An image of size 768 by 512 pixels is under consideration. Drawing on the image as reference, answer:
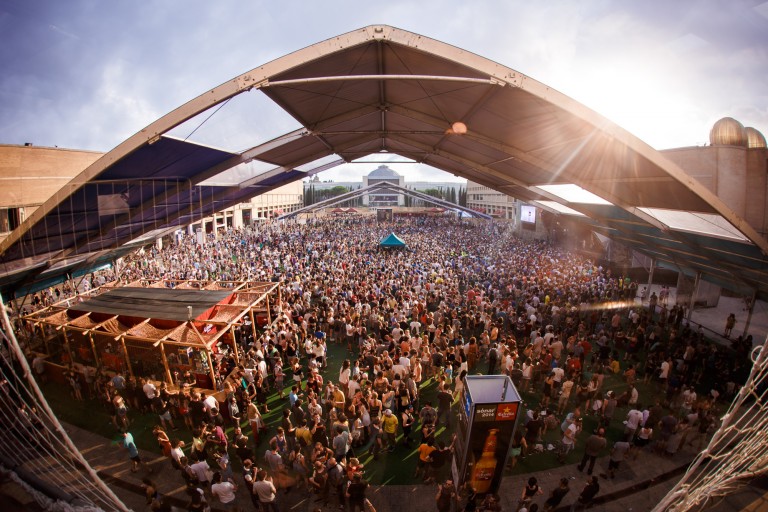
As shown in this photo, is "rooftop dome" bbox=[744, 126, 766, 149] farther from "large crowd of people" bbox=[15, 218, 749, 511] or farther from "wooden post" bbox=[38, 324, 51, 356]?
"wooden post" bbox=[38, 324, 51, 356]

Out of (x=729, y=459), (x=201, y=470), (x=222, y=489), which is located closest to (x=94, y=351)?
(x=201, y=470)

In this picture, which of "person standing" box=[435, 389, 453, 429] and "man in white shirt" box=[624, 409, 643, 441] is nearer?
"man in white shirt" box=[624, 409, 643, 441]

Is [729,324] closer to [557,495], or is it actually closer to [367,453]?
[557,495]

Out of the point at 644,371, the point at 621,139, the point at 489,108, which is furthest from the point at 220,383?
the point at 644,371

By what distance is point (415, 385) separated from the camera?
28.3ft

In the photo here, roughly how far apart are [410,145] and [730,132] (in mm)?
12601

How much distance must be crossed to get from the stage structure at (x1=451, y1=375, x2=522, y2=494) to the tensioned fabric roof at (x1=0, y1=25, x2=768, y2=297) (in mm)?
5163

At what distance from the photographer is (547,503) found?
5.77 m

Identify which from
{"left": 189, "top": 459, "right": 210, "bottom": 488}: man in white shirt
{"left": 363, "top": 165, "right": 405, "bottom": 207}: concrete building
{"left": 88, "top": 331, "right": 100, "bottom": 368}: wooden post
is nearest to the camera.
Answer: {"left": 189, "top": 459, "right": 210, "bottom": 488}: man in white shirt

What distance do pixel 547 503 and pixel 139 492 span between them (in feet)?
24.7

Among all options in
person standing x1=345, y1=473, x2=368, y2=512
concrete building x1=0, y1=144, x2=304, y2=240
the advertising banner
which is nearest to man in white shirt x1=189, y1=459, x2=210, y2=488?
person standing x1=345, y1=473, x2=368, y2=512

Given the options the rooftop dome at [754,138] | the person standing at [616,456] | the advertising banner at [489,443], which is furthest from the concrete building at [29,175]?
the rooftop dome at [754,138]

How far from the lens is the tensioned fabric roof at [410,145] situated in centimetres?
640

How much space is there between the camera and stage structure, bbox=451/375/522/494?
5.66 meters
